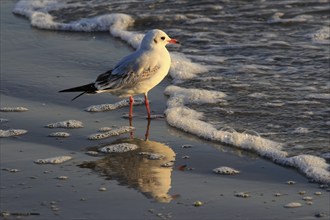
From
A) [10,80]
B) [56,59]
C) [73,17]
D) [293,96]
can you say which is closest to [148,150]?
[293,96]

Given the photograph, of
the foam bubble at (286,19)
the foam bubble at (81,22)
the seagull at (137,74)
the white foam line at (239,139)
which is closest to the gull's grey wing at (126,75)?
the seagull at (137,74)

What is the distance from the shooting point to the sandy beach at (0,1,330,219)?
5.39m

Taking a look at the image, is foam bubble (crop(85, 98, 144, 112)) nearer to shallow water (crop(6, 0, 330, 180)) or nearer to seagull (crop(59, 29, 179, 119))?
seagull (crop(59, 29, 179, 119))

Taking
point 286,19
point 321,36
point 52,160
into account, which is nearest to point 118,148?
point 52,160

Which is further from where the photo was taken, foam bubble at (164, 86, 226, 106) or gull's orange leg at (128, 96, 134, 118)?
foam bubble at (164, 86, 226, 106)

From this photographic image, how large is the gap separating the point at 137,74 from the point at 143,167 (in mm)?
1604

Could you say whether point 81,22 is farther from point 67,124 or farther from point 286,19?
point 67,124

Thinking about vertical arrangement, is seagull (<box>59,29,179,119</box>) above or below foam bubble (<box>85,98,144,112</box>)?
→ above

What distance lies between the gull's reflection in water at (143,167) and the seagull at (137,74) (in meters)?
0.81

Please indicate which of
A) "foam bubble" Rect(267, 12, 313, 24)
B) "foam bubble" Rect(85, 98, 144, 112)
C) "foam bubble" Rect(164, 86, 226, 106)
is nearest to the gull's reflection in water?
"foam bubble" Rect(85, 98, 144, 112)

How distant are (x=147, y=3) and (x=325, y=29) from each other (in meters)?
3.08

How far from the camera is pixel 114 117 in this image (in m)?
7.72

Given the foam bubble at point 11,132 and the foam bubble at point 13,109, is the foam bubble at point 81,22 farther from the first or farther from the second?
the foam bubble at point 11,132

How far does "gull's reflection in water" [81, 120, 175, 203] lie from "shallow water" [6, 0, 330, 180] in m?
0.76
